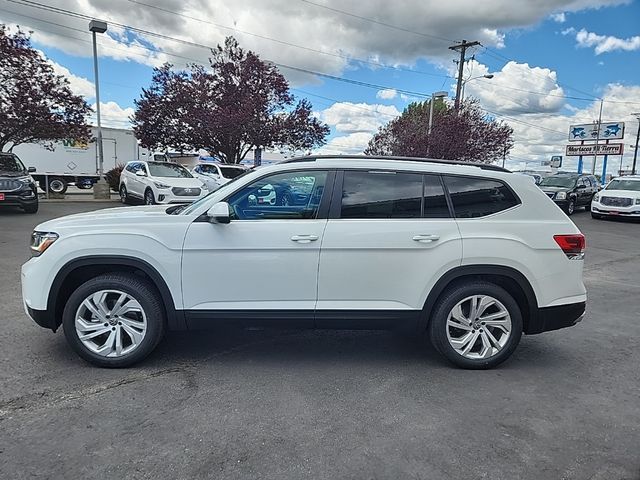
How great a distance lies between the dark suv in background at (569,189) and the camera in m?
19.7

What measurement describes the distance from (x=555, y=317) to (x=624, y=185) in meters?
18.5

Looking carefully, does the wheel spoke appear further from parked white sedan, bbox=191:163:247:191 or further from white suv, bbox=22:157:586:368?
parked white sedan, bbox=191:163:247:191

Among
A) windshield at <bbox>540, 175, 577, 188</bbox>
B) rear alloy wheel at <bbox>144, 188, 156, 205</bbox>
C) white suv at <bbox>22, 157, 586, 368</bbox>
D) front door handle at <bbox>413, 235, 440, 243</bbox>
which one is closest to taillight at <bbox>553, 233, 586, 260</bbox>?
white suv at <bbox>22, 157, 586, 368</bbox>

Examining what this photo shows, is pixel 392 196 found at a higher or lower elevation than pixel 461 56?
lower

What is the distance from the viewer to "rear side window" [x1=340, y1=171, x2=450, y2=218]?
12.9 feet

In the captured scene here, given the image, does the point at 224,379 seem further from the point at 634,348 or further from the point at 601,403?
the point at 634,348

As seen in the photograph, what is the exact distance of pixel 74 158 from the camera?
25.5 metres

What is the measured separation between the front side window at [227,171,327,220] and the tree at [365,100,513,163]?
22.1 meters

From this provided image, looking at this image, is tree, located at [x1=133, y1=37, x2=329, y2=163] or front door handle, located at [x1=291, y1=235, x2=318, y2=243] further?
tree, located at [x1=133, y1=37, x2=329, y2=163]

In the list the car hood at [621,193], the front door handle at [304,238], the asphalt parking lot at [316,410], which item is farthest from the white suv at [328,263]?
the car hood at [621,193]

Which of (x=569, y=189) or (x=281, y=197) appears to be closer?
(x=281, y=197)

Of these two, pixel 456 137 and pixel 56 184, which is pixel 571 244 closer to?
pixel 456 137

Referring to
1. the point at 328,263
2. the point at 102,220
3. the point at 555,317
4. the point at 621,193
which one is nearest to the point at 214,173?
the point at 102,220

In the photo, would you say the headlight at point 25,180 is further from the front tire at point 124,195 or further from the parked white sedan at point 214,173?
the parked white sedan at point 214,173
